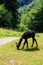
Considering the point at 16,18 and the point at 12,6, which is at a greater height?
the point at 12,6

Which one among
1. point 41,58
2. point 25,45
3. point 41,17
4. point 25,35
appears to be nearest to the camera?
point 41,58

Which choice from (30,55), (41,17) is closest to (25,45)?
(30,55)

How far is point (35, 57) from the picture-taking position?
16531 mm

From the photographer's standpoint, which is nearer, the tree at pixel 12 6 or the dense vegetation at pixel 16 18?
the dense vegetation at pixel 16 18

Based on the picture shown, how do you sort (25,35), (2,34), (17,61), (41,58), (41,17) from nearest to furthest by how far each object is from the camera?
(17,61)
(41,58)
(25,35)
(2,34)
(41,17)

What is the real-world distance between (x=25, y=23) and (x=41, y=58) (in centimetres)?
4320

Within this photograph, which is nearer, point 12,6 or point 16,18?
point 12,6

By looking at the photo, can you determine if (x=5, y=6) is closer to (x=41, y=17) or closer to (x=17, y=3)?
(x=17, y=3)

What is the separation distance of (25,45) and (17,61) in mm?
6746

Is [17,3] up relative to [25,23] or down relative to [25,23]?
up

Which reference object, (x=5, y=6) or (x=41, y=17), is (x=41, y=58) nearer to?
(x=5, y=6)

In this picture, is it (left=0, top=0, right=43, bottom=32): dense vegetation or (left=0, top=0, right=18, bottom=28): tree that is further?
(left=0, top=0, right=18, bottom=28): tree

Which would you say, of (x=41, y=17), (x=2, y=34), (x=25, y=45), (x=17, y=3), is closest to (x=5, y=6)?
(x=17, y=3)

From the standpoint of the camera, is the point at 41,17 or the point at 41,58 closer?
the point at 41,58
